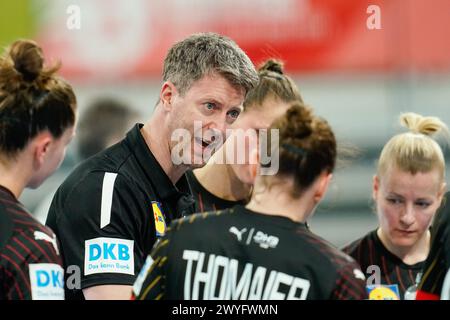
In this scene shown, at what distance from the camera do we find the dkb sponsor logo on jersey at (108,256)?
9.40 ft

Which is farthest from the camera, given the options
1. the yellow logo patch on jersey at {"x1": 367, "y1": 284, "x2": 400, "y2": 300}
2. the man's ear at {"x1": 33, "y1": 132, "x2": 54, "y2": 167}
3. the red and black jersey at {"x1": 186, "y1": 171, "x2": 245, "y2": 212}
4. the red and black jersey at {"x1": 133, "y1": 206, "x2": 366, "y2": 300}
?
the red and black jersey at {"x1": 186, "y1": 171, "x2": 245, "y2": 212}

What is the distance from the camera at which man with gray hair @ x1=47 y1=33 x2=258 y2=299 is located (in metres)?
2.89

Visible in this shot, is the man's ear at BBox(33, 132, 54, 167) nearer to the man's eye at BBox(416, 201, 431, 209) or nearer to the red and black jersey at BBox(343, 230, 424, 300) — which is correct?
the red and black jersey at BBox(343, 230, 424, 300)

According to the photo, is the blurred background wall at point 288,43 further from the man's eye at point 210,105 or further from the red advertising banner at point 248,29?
the man's eye at point 210,105

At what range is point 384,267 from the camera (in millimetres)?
3566

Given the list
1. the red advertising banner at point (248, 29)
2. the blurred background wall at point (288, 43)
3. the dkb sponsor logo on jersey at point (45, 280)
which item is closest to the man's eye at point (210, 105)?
the dkb sponsor logo on jersey at point (45, 280)

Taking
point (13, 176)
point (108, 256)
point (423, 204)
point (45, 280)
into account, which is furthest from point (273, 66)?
point (45, 280)

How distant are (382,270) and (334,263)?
124 cm

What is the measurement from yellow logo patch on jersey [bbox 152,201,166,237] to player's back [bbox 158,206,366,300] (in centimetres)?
59

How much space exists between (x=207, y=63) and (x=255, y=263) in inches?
40.3

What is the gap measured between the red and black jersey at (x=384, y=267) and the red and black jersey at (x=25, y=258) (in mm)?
1462

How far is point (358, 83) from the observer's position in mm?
7160

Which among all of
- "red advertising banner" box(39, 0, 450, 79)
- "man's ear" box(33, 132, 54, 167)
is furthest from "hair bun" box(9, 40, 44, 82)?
"red advertising banner" box(39, 0, 450, 79)

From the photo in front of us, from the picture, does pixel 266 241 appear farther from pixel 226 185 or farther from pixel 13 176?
pixel 226 185
